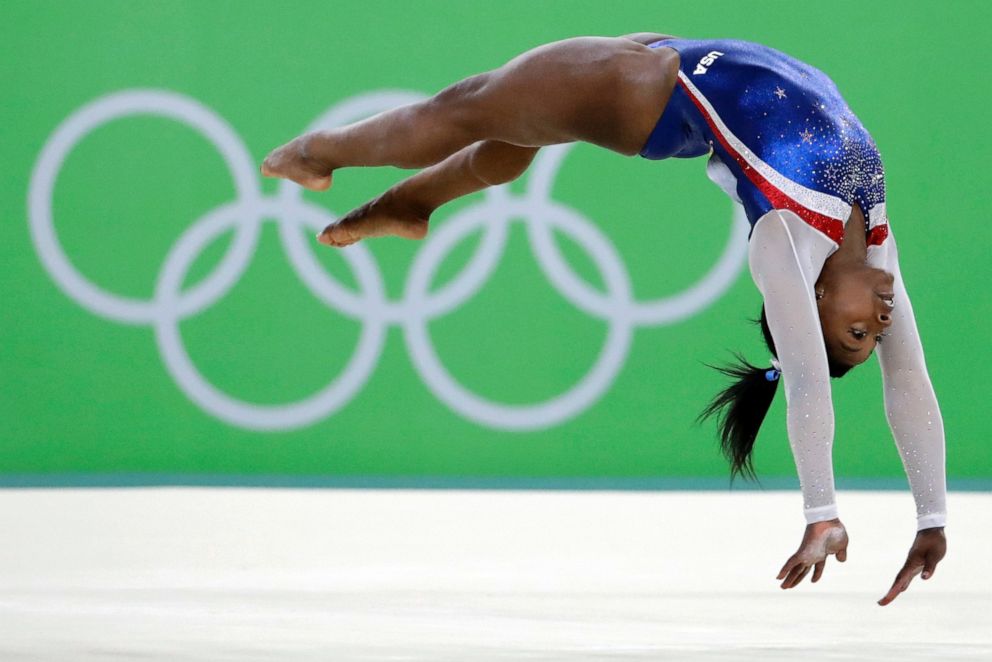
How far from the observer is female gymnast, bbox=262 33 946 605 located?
12.6 feet

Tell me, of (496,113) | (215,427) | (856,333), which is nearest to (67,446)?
(215,427)

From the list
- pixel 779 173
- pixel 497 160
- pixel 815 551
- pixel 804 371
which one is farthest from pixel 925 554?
pixel 497 160

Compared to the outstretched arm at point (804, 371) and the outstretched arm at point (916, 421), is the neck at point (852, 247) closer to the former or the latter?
the outstretched arm at point (916, 421)

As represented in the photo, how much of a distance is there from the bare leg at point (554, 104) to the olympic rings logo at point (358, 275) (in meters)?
3.72

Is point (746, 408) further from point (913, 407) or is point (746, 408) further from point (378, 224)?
point (378, 224)

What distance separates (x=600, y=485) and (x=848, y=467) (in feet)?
4.30

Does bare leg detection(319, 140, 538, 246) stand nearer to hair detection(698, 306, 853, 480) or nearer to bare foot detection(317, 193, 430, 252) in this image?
bare foot detection(317, 193, 430, 252)

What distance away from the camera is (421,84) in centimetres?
821

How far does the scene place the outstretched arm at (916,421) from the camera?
13.6ft

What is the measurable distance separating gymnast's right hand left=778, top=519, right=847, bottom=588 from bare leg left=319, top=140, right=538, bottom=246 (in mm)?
1598

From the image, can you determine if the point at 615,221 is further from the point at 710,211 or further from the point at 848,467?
the point at 848,467

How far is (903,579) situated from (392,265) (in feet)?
15.0

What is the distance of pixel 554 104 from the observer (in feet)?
14.0

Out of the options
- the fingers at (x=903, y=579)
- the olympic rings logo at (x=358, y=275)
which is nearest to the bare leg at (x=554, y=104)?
the fingers at (x=903, y=579)
